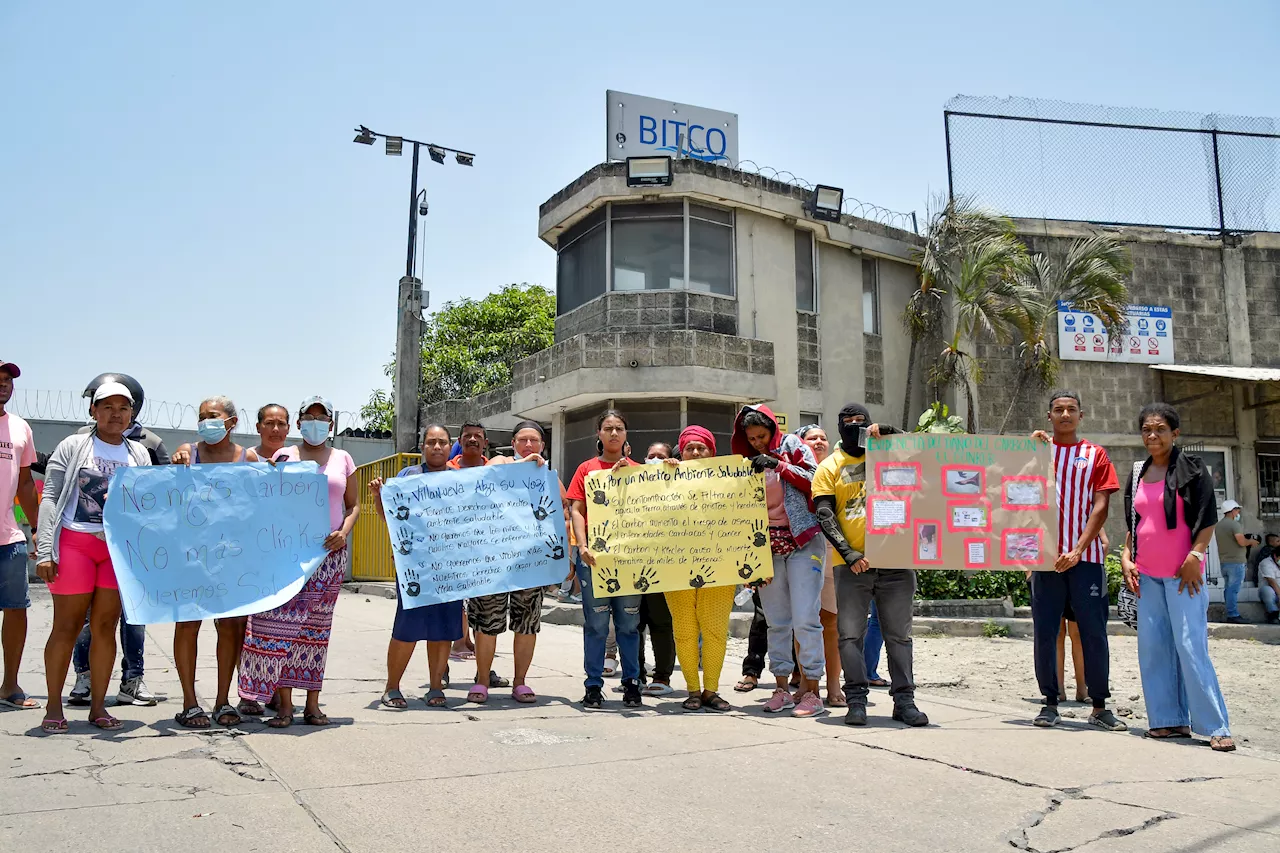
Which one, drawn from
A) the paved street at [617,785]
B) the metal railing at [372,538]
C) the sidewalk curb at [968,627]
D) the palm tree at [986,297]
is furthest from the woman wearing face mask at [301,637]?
the palm tree at [986,297]

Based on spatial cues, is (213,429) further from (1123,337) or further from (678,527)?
(1123,337)

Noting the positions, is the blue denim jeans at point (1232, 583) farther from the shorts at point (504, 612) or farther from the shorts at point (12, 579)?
the shorts at point (12, 579)

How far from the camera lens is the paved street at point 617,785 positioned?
3717 mm

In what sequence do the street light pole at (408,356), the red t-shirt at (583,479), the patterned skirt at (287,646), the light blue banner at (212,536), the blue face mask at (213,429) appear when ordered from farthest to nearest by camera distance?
the street light pole at (408,356), the red t-shirt at (583,479), the blue face mask at (213,429), the patterned skirt at (287,646), the light blue banner at (212,536)

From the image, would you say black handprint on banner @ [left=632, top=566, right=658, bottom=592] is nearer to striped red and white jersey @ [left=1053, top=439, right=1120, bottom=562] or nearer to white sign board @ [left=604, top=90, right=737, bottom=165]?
striped red and white jersey @ [left=1053, top=439, right=1120, bottom=562]

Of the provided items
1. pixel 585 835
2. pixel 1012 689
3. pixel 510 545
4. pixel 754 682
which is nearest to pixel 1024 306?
pixel 1012 689

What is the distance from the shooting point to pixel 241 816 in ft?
12.7

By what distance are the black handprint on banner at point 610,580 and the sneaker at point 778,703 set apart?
122 centimetres

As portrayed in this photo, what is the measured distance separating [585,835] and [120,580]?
3.23 m

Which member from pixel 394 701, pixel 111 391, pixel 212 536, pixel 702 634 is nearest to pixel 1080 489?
pixel 702 634

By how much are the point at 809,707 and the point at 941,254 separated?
13.3 meters

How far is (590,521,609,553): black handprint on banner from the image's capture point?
261 inches

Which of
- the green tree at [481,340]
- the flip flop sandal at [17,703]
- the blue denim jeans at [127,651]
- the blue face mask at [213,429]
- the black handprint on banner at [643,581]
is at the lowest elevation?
the flip flop sandal at [17,703]

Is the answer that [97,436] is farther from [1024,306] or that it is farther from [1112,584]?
[1024,306]
